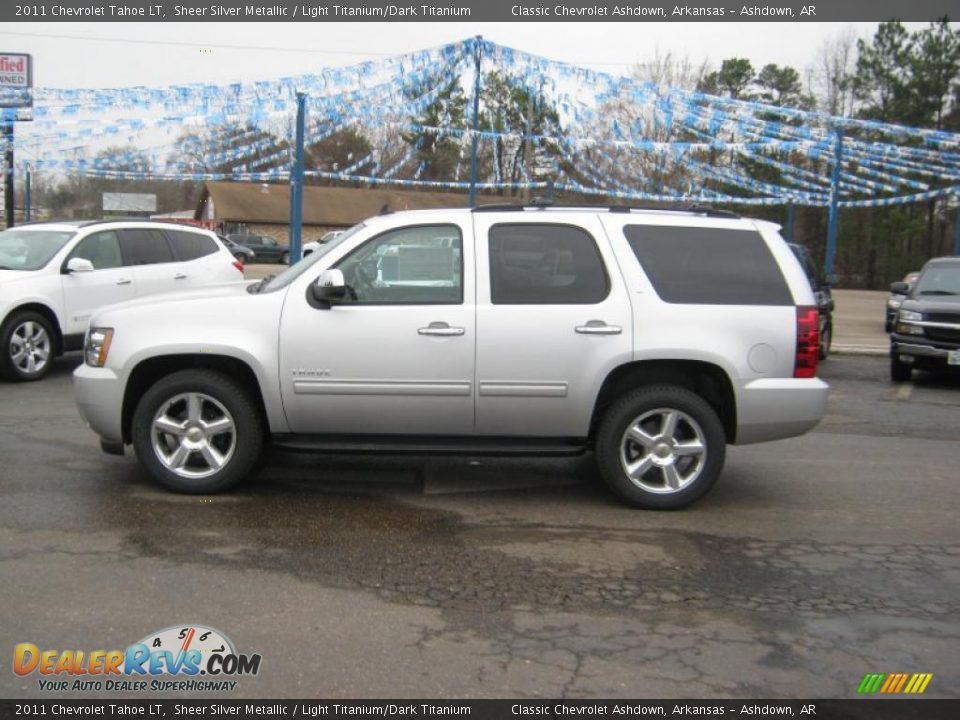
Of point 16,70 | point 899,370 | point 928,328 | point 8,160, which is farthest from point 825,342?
point 16,70

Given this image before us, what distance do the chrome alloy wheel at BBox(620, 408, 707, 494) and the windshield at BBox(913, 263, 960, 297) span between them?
797 cm

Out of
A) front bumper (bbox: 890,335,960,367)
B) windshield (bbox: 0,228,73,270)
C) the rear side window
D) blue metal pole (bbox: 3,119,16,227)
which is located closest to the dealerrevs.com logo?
the rear side window

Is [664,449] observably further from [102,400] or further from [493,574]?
[102,400]

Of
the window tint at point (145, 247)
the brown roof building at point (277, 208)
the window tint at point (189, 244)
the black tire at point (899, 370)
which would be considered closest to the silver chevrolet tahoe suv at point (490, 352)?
the window tint at point (145, 247)

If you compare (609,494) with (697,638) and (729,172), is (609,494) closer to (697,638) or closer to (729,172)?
(697,638)

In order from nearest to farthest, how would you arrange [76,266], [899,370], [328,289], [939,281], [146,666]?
[146,666]
[328,289]
[76,266]
[899,370]
[939,281]

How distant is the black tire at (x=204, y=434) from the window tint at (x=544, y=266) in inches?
69.2

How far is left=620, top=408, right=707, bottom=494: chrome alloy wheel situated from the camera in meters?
5.77

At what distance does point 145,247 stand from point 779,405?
847cm

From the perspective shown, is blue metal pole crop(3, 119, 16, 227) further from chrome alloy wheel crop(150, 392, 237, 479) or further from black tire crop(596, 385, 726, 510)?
black tire crop(596, 385, 726, 510)

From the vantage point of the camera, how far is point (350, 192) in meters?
61.2

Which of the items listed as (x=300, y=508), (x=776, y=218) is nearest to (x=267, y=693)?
(x=300, y=508)

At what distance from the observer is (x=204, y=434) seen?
5844mm

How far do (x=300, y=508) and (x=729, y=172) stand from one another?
20.7m
